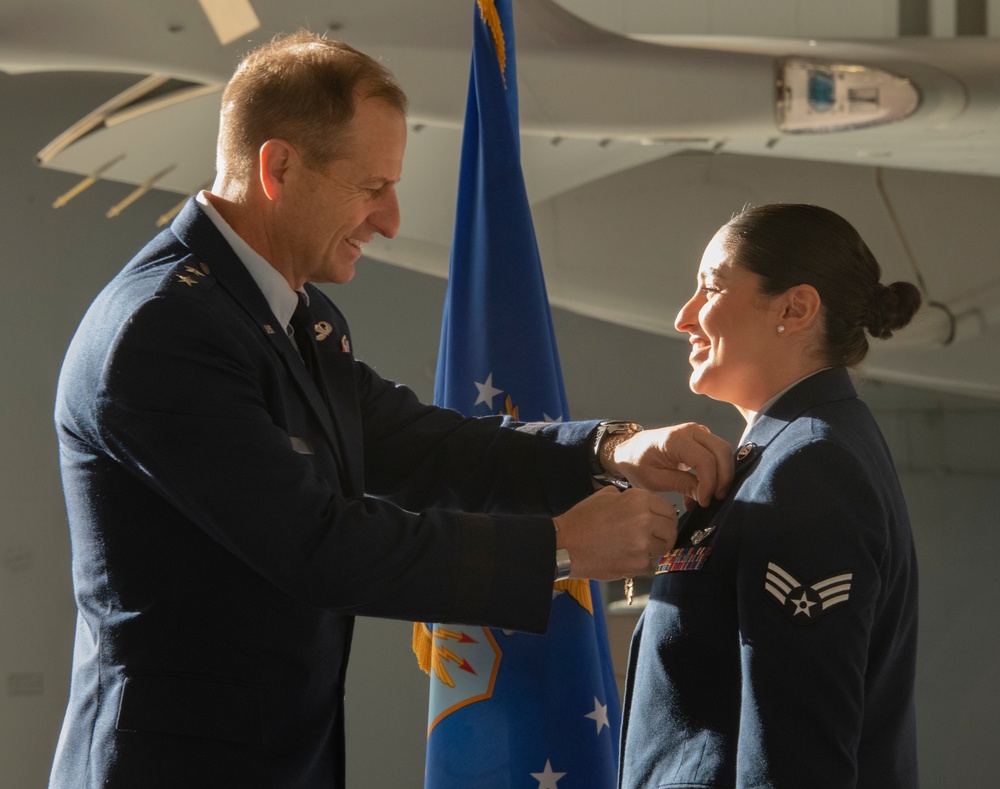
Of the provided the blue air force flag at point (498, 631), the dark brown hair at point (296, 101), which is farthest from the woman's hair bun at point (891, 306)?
the blue air force flag at point (498, 631)

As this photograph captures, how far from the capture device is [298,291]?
137 cm

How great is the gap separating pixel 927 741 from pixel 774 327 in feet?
9.82

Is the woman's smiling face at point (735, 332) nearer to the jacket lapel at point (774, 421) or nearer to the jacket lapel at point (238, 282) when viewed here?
the jacket lapel at point (774, 421)

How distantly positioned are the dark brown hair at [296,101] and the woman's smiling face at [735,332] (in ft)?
1.54

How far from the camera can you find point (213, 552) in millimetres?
1104

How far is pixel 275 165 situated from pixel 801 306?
649 millimetres

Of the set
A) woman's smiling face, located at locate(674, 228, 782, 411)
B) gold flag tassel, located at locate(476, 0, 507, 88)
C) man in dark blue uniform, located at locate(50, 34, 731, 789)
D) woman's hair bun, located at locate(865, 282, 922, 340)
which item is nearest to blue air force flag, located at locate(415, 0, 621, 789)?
gold flag tassel, located at locate(476, 0, 507, 88)

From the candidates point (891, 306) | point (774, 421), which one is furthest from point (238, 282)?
point (891, 306)

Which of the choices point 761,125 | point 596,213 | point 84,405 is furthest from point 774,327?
point 596,213

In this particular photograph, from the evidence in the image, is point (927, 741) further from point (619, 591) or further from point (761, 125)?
point (761, 125)

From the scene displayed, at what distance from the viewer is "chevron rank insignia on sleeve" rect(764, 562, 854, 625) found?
944mm

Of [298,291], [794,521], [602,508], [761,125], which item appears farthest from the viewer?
[761,125]

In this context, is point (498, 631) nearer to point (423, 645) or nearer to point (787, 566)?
point (423, 645)

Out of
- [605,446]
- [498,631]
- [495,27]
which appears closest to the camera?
[605,446]
